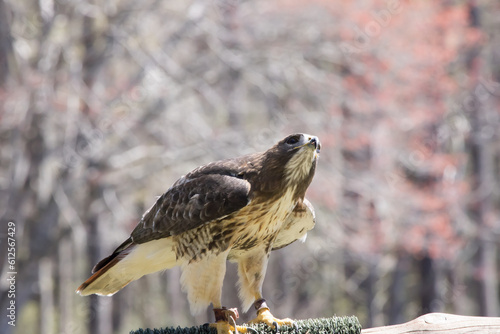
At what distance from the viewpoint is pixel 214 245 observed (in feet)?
15.0

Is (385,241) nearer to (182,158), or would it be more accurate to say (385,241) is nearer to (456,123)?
(456,123)

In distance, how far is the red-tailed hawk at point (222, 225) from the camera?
4.45 meters

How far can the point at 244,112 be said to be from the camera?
1348 cm

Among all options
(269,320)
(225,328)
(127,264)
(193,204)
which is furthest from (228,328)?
(127,264)

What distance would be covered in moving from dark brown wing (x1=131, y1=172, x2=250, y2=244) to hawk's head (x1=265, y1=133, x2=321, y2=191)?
0.76 feet

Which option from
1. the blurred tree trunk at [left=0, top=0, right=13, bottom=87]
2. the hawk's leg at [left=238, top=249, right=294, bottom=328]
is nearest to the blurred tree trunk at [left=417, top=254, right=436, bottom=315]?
the blurred tree trunk at [left=0, top=0, right=13, bottom=87]

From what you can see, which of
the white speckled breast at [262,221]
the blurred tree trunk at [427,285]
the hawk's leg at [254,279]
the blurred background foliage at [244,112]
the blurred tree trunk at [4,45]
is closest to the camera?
the white speckled breast at [262,221]

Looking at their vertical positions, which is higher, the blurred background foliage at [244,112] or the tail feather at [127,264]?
the blurred background foliage at [244,112]

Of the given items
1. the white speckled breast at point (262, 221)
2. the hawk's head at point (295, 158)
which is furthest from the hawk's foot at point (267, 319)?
the hawk's head at point (295, 158)

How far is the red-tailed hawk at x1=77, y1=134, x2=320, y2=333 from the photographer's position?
4.45 meters

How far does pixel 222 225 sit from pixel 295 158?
62 centimetres

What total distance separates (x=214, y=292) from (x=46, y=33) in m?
6.31

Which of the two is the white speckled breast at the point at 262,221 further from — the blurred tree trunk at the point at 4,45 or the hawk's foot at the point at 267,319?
the blurred tree trunk at the point at 4,45

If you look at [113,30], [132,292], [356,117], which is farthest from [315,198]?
[132,292]
